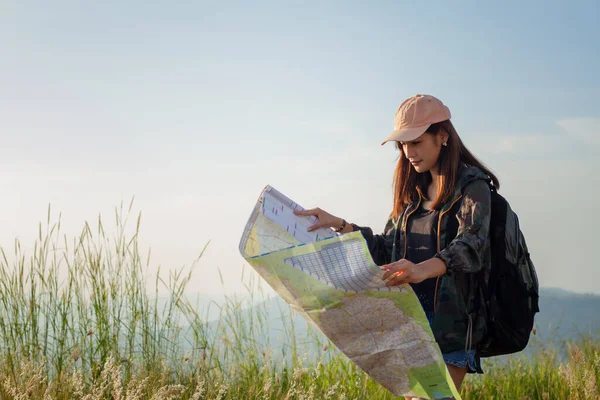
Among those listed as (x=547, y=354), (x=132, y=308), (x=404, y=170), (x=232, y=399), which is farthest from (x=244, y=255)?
(x=547, y=354)

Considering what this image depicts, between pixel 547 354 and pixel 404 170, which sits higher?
pixel 404 170

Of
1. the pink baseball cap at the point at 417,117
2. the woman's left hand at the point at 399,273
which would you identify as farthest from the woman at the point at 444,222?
the woman's left hand at the point at 399,273

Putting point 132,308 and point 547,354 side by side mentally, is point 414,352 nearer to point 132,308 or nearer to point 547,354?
point 132,308

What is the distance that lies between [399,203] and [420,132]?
386mm

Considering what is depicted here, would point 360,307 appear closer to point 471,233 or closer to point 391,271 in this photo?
point 391,271

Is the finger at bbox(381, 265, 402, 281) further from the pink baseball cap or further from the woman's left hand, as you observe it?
the pink baseball cap

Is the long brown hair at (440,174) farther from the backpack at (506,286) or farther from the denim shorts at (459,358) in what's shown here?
the denim shorts at (459,358)

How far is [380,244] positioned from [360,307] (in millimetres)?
828

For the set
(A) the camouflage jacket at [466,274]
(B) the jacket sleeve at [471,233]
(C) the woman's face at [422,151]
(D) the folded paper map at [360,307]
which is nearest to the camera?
(D) the folded paper map at [360,307]

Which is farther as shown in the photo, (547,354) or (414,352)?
(547,354)

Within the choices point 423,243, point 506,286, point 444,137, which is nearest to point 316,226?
point 423,243

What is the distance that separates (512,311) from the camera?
8.11 feet

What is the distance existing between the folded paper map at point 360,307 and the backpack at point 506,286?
0.54 meters

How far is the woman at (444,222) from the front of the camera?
2.32 m
